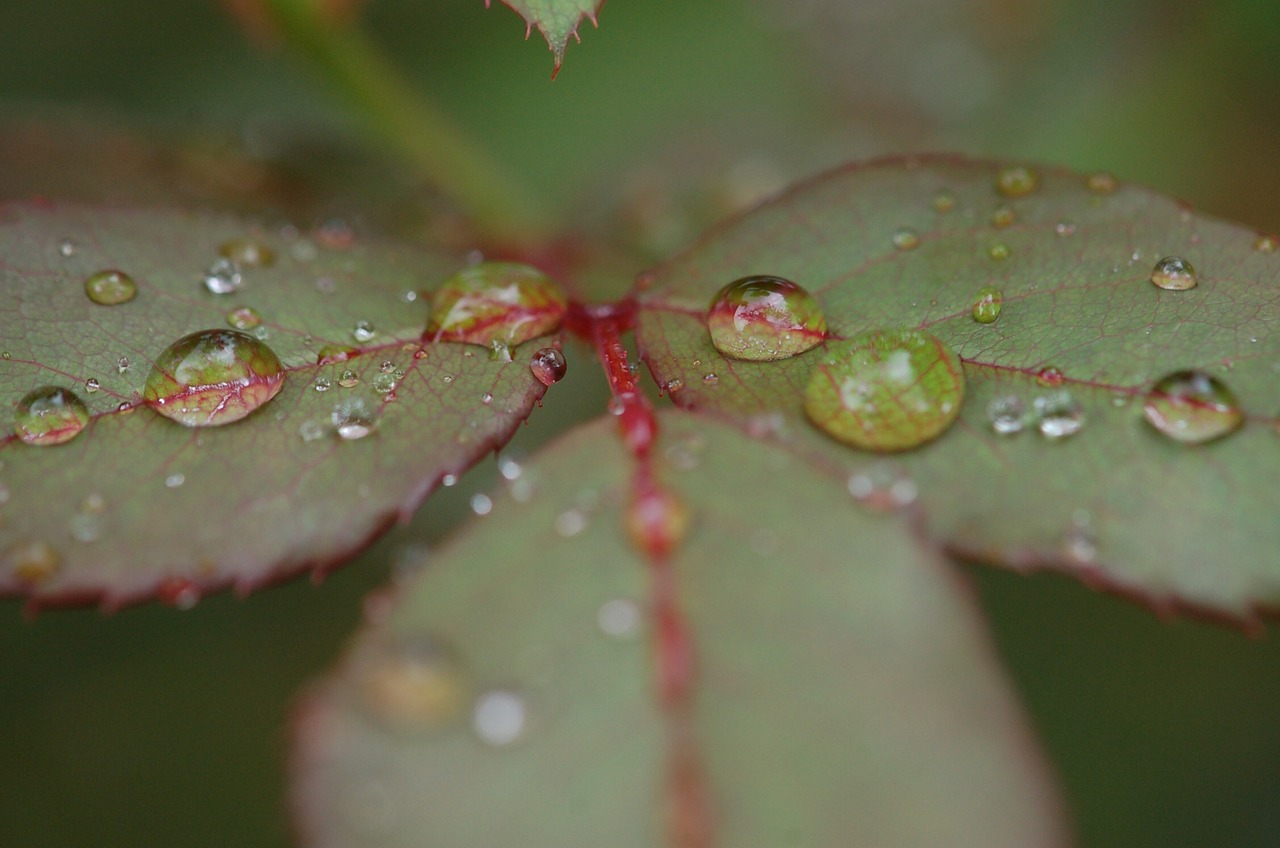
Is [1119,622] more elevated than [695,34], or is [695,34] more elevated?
[695,34]

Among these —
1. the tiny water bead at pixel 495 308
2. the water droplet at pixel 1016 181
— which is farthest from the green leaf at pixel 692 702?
the water droplet at pixel 1016 181

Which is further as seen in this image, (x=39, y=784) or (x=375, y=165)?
(x=39, y=784)

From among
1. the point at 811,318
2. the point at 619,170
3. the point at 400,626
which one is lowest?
the point at 400,626

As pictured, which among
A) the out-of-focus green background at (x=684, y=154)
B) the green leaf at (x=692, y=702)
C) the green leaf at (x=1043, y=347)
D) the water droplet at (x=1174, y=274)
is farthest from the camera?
the out-of-focus green background at (x=684, y=154)

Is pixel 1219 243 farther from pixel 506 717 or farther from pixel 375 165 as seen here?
pixel 375 165

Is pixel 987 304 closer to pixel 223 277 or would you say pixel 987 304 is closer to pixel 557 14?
pixel 557 14

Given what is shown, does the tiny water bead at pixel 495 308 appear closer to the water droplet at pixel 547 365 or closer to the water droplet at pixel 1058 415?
the water droplet at pixel 547 365

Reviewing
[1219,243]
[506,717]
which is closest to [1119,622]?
[1219,243]

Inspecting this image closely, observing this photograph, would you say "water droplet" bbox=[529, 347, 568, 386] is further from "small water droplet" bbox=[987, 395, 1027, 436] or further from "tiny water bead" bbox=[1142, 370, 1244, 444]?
"tiny water bead" bbox=[1142, 370, 1244, 444]
